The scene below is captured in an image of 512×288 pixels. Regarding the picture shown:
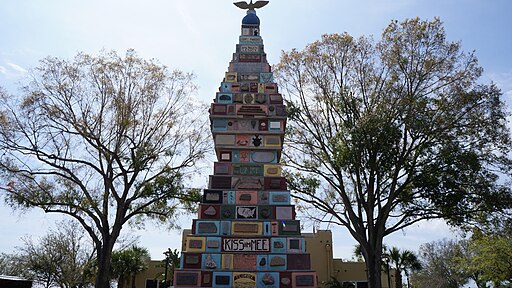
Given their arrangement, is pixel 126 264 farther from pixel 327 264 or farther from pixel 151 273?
pixel 327 264

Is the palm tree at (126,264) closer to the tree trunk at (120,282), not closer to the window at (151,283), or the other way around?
the tree trunk at (120,282)

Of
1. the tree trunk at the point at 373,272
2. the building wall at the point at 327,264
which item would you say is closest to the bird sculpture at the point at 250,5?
the tree trunk at the point at 373,272

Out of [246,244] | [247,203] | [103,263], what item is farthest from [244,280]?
[103,263]

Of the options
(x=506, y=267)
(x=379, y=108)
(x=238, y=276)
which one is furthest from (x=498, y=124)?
(x=238, y=276)

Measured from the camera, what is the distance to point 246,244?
41.9 ft

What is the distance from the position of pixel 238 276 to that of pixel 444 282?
27.5 metres

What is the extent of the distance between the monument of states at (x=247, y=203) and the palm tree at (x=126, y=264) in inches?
489

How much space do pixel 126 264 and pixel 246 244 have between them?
1343 cm

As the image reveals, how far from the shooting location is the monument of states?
1228 centimetres

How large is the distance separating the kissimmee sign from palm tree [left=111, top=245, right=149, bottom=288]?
1307 cm

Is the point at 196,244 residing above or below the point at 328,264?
above

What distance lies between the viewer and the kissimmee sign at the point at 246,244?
41.6ft

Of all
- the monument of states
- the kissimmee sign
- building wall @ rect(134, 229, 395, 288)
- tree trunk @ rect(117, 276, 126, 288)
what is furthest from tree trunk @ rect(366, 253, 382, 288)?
tree trunk @ rect(117, 276, 126, 288)

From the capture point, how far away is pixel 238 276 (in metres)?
12.2
